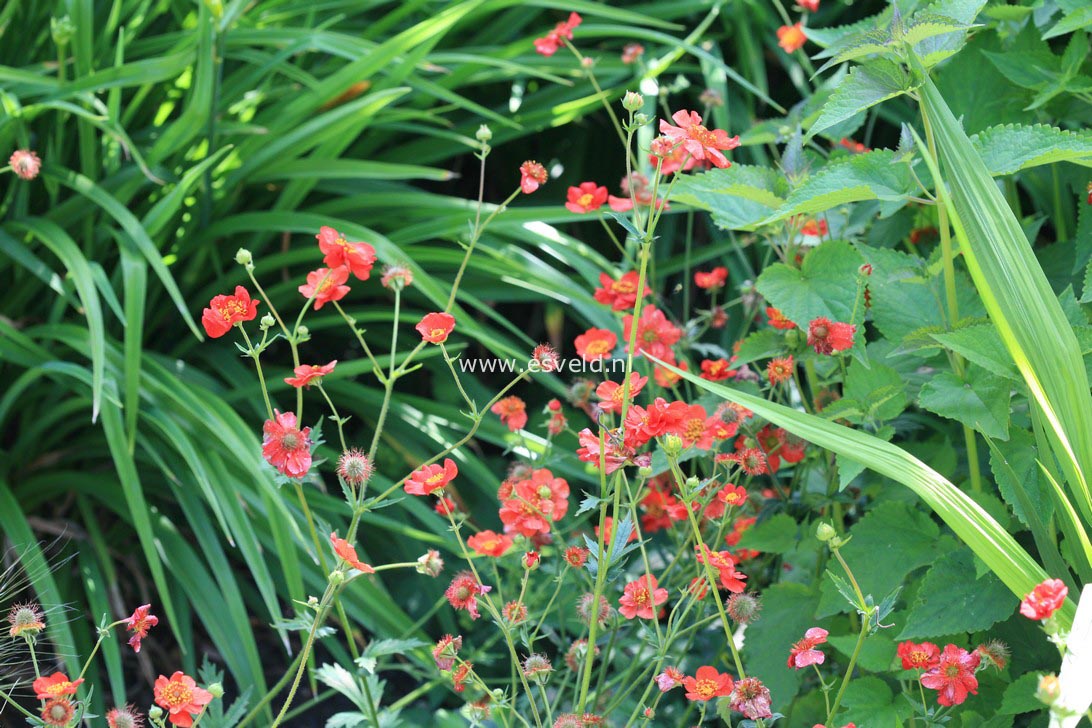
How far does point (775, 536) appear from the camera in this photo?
1.30 metres

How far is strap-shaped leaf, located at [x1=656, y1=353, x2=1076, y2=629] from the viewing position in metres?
0.91

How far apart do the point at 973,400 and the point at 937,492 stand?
212 mm

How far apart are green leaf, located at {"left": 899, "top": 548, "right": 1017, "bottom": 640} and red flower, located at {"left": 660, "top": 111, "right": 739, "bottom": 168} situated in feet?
1.56

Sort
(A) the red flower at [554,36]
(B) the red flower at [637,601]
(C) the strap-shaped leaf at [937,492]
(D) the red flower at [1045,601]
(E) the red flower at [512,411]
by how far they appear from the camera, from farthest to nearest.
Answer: (A) the red flower at [554,36] < (E) the red flower at [512,411] < (B) the red flower at [637,601] < (C) the strap-shaped leaf at [937,492] < (D) the red flower at [1045,601]

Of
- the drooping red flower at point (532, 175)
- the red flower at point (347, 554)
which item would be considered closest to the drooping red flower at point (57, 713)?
the red flower at point (347, 554)

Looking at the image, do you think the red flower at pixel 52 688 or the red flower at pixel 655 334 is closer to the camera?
the red flower at pixel 52 688

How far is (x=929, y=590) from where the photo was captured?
1123 millimetres

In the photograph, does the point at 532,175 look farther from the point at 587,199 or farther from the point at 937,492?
the point at 937,492

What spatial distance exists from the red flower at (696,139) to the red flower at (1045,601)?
0.46 m

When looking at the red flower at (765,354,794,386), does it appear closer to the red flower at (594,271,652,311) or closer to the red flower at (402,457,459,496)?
the red flower at (594,271,652,311)

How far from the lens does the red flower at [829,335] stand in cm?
116

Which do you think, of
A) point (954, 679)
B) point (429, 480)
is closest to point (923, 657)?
point (954, 679)

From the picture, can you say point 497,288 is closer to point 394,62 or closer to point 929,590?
point 394,62

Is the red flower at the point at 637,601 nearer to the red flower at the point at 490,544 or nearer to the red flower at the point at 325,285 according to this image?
the red flower at the point at 490,544
